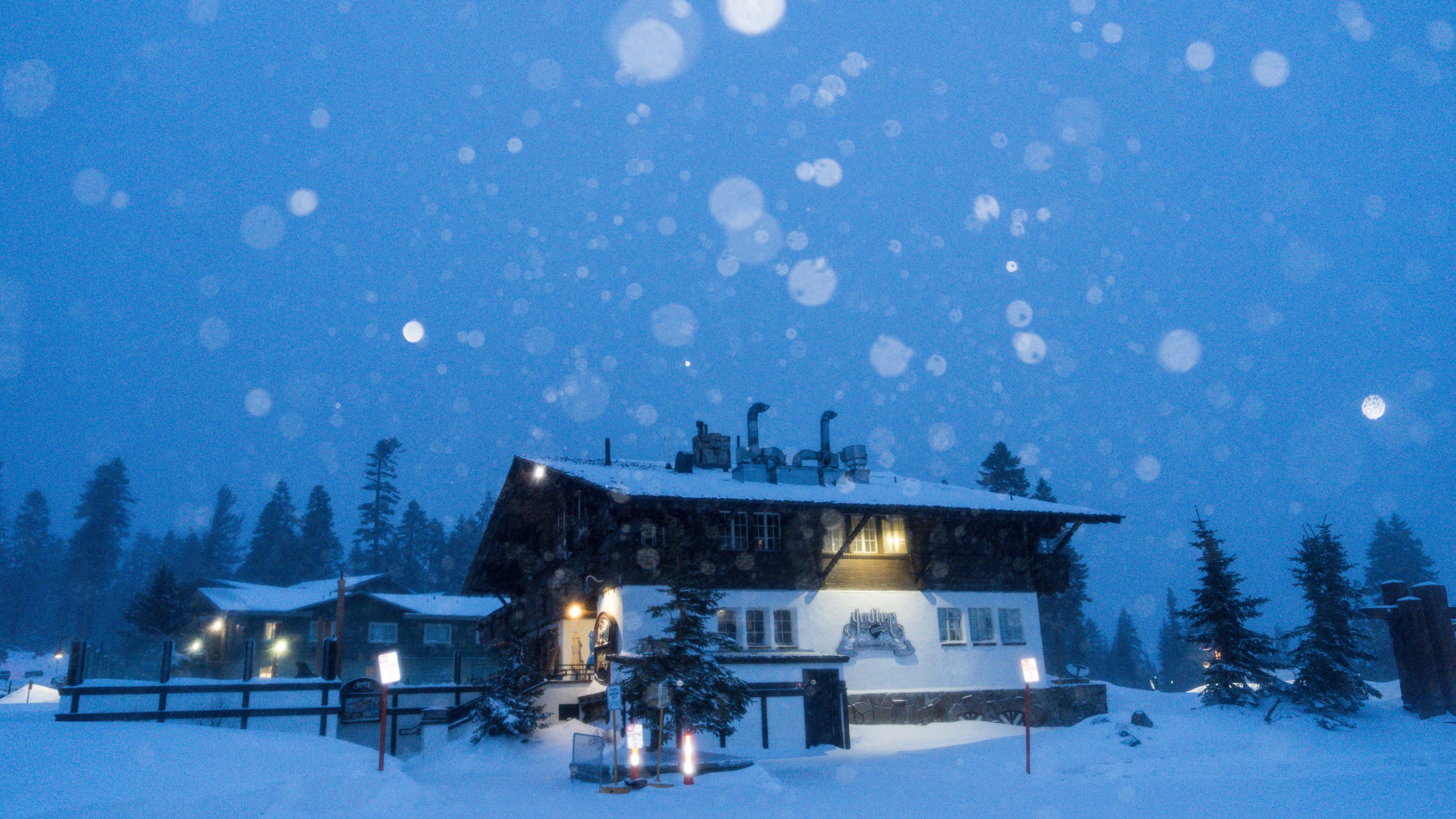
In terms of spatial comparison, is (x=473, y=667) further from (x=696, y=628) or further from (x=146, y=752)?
(x=146, y=752)

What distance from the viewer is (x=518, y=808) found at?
16.1 m

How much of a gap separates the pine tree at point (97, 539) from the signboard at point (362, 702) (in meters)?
76.5

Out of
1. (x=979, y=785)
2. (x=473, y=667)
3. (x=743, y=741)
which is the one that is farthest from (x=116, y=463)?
(x=979, y=785)

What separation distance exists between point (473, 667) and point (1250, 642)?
42567mm

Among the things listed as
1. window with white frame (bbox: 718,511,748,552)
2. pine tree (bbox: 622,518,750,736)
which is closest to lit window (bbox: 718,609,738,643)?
window with white frame (bbox: 718,511,748,552)

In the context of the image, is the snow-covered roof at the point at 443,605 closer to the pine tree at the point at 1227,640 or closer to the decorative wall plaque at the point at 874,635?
the decorative wall plaque at the point at 874,635

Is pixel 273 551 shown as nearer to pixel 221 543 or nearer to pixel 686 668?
pixel 221 543

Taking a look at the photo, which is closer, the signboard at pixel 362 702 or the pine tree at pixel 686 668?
the pine tree at pixel 686 668

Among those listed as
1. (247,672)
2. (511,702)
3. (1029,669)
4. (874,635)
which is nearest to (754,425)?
(874,635)

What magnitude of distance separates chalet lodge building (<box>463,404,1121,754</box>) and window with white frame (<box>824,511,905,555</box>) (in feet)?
0.16

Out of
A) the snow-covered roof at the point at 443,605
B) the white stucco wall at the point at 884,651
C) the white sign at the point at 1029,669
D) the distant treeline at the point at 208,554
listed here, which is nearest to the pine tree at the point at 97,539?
the distant treeline at the point at 208,554

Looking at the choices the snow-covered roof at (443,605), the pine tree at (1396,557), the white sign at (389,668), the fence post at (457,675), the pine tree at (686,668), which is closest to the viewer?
the white sign at (389,668)

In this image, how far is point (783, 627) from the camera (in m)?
29.6

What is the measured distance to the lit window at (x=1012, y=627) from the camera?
32.9m
